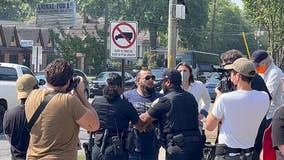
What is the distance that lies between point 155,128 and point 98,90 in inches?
1071

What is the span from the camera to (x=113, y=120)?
700 centimetres

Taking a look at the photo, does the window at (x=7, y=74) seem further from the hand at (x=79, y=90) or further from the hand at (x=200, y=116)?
the hand at (x=79, y=90)

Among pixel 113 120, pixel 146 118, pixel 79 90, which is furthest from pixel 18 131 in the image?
pixel 146 118

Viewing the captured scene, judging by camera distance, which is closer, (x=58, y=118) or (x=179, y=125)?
(x=58, y=118)

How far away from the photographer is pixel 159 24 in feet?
236

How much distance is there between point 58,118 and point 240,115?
190 cm

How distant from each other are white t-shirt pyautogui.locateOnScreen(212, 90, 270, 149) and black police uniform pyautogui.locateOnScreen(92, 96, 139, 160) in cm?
129

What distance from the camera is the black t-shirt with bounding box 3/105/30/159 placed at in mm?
6242

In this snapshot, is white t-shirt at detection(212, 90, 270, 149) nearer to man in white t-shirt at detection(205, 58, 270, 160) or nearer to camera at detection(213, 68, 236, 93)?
man in white t-shirt at detection(205, 58, 270, 160)

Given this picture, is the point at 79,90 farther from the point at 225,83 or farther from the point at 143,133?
the point at 143,133

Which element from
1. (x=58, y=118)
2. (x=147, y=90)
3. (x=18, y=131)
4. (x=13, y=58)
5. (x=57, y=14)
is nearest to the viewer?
(x=58, y=118)

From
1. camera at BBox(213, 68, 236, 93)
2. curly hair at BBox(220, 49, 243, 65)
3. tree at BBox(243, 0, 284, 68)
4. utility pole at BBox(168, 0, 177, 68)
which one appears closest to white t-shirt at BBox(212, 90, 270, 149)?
camera at BBox(213, 68, 236, 93)

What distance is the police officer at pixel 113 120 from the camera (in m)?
7.00

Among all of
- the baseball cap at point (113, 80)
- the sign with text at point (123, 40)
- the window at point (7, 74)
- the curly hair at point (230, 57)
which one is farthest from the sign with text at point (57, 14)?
the curly hair at point (230, 57)
